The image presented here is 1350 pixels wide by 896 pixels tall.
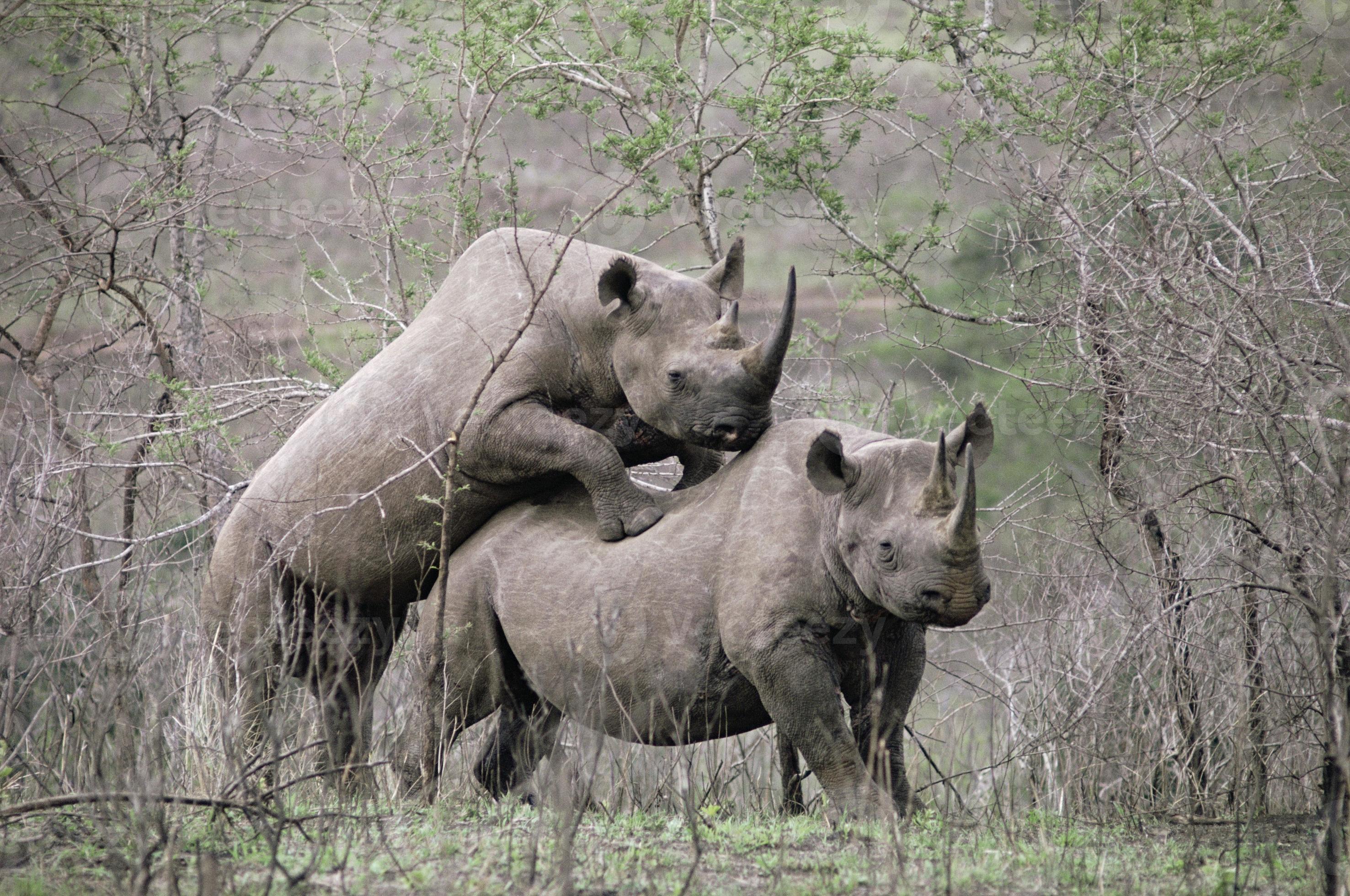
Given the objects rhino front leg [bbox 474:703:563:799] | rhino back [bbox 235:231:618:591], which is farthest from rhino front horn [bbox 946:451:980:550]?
rhino front leg [bbox 474:703:563:799]

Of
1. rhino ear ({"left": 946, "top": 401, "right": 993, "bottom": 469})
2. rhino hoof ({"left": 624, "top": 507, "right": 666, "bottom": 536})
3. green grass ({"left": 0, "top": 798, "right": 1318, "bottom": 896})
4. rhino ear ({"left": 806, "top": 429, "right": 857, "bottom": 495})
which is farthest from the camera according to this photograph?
rhino hoof ({"left": 624, "top": 507, "right": 666, "bottom": 536})

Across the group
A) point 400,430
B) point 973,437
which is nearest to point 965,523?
point 973,437

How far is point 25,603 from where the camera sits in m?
7.21

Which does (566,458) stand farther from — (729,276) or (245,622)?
(245,622)

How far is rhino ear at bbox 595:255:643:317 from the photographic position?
19.9 feet

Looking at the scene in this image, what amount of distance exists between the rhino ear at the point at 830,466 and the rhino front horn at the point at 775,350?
42 centimetres

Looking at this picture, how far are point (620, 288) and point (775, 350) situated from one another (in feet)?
2.71

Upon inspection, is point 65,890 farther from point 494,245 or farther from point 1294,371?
point 1294,371

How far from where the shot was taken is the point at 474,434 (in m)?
6.23

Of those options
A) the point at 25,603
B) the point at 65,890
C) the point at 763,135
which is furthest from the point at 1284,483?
the point at 25,603

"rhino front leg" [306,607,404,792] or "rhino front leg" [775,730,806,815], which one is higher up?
"rhino front leg" [306,607,404,792]

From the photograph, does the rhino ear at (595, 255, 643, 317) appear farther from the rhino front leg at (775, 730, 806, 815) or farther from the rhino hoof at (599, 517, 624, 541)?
the rhino front leg at (775, 730, 806, 815)

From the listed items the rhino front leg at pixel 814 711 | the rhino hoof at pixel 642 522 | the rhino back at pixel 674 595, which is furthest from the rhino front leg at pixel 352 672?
the rhino front leg at pixel 814 711

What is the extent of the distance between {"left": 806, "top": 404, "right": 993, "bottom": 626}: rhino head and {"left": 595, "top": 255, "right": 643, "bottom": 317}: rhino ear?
3.73ft
